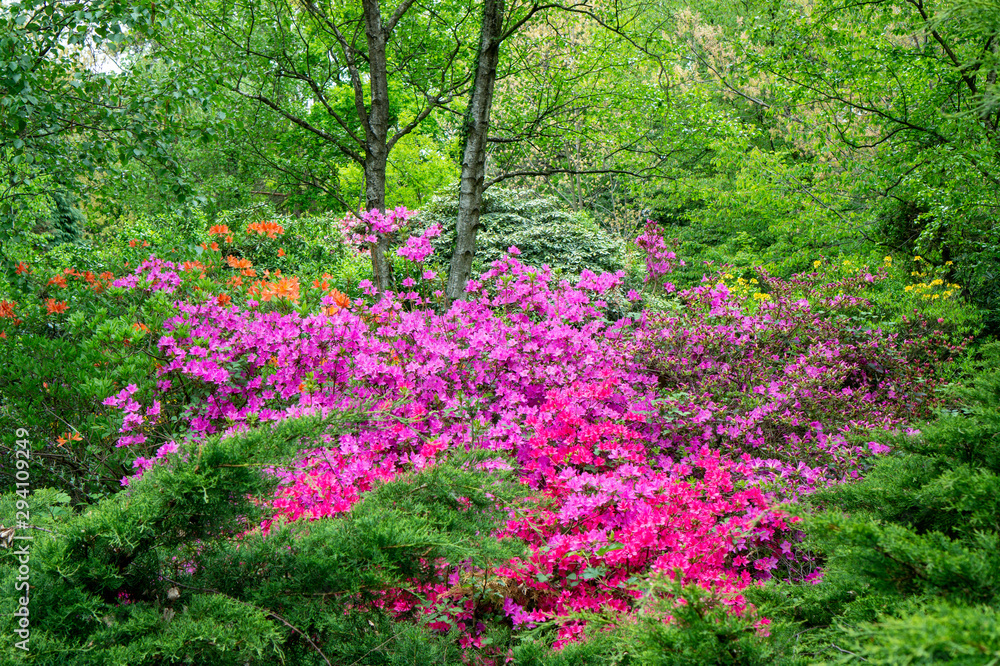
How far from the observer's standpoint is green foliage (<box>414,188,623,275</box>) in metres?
7.59

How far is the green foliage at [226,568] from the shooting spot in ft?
4.79

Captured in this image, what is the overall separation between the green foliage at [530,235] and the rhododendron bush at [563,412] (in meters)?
3.21

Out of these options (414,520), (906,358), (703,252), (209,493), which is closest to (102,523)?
(209,493)

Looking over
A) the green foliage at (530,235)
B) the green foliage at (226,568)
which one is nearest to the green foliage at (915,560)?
the green foliage at (226,568)

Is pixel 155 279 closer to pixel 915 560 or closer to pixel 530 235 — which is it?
pixel 915 560

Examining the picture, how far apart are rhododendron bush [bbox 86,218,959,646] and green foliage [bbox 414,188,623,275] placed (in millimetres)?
3207

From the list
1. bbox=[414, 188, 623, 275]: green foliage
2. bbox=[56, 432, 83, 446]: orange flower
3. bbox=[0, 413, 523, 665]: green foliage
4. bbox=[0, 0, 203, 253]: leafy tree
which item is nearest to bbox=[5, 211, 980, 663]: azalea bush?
bbox=[0, 413, 523, 665]: green foliage

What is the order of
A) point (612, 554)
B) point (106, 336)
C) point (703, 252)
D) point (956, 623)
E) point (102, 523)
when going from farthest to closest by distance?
1. point (703, 252)
2. point (106, 336)
3. point (612, 554)
4. point (102, 523)
5. point (956, 623)

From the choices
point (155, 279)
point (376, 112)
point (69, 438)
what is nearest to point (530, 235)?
point (376, 112)

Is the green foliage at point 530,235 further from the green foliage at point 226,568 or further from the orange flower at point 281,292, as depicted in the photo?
the green foliage at point 226,568

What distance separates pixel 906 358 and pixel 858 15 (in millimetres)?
5397

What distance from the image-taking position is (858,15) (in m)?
7.59

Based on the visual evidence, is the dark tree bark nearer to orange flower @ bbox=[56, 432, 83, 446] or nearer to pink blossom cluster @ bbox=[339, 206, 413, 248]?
pink blossom cluster @ bbox=[339, 206, 413, 248]

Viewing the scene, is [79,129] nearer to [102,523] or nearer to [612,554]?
[102,523]
